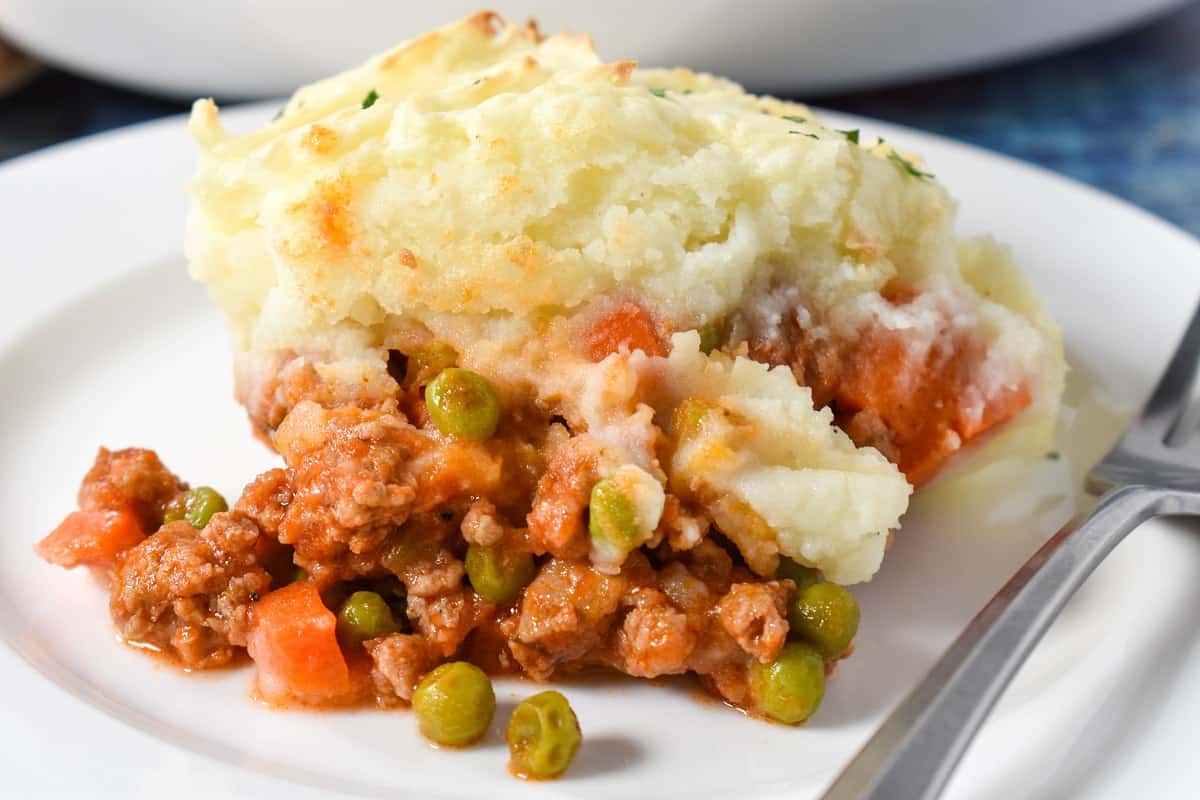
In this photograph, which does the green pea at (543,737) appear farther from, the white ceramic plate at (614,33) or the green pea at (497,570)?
the white ceramic plate at (614,33)

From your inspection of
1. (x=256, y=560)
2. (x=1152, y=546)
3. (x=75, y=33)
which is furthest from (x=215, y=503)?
(x=75, y=33)

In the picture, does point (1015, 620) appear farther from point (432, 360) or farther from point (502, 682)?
point (432, 360)

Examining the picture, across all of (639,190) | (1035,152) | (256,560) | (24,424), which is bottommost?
(256,560)

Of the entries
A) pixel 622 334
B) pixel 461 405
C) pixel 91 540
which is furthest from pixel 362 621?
pixel 622 334

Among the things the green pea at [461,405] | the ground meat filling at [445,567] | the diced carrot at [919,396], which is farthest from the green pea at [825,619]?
the green pea at [461,405]

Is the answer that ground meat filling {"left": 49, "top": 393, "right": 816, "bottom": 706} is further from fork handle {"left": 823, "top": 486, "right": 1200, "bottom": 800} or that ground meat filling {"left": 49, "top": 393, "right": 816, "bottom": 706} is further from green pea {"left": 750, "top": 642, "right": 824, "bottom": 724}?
fork handle {"left": 823, "top": 486, "right": 1200, "bottom": 800}

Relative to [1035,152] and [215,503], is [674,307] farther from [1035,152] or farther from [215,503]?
[1035,152]
